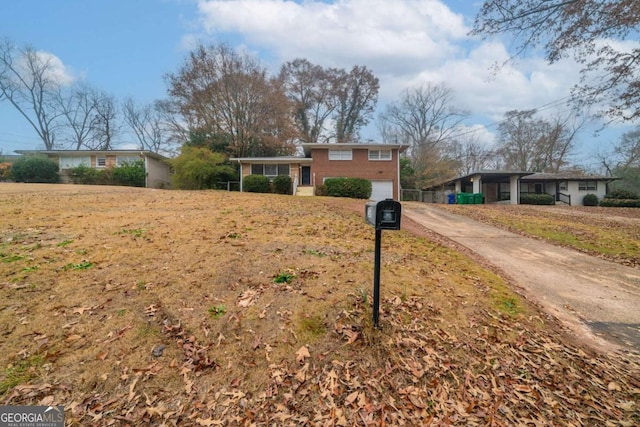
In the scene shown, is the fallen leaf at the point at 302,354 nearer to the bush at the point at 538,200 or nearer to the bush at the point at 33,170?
the bush at the point at 538,200

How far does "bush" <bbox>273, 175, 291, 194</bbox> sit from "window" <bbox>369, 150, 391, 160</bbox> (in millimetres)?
6638

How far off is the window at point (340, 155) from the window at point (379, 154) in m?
1.62

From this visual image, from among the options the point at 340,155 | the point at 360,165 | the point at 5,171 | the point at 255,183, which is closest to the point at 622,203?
the point at 360,165

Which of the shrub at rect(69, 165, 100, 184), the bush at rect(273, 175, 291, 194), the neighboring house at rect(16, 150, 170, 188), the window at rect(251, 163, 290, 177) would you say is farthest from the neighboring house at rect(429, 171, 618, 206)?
the shrub at rect(69, 165, 100, 184)

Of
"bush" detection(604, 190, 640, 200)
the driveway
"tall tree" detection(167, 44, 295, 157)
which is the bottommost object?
the driveway

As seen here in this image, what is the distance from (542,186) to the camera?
28.1 meters

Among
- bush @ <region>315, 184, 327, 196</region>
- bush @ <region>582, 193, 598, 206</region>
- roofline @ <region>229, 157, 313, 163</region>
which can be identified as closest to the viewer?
bush @ <region>315, 184, 327, 196</region>

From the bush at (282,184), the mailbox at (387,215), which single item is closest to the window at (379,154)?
the bush at (282,184)

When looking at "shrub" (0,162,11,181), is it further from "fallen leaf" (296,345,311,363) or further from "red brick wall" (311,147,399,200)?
"fallen leaf" (296,345,311,363)

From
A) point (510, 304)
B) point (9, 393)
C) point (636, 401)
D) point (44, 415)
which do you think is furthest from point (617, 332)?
point (9, 393)

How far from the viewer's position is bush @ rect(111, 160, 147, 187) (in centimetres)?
2347

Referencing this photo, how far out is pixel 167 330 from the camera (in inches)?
115

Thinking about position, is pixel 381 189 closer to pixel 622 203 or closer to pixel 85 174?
pixel 622 203

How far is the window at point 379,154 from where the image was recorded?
71.7ft
